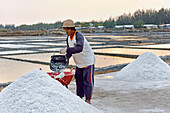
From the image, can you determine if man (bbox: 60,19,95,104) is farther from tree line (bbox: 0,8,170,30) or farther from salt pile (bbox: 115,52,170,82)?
tree line (bbox: 0,8,170,30)

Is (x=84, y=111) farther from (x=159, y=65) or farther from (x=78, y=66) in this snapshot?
(x=159, y=65)

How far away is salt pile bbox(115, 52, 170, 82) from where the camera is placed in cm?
635

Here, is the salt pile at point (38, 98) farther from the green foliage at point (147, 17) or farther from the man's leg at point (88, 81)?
the green foliage at point (147, 17)

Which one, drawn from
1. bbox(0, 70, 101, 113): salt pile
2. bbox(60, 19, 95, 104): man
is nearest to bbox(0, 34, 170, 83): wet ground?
bbox(60, 19, 95, 104): man

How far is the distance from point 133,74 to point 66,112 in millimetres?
3684

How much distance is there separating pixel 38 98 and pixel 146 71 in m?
3.92

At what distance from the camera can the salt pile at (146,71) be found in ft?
20.8

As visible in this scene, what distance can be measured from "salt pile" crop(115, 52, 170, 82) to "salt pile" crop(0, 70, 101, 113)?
3045 millimetres

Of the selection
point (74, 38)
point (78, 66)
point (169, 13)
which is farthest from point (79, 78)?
point (169, 13)

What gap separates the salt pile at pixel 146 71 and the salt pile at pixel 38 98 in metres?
3.04

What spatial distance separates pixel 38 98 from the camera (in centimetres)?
304

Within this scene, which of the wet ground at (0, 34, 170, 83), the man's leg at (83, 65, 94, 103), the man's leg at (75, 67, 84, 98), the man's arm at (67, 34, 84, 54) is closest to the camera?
Result: the man's arm at (67, 34, 84, 54)

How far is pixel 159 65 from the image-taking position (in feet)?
22.0

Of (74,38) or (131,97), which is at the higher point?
(74,38)
